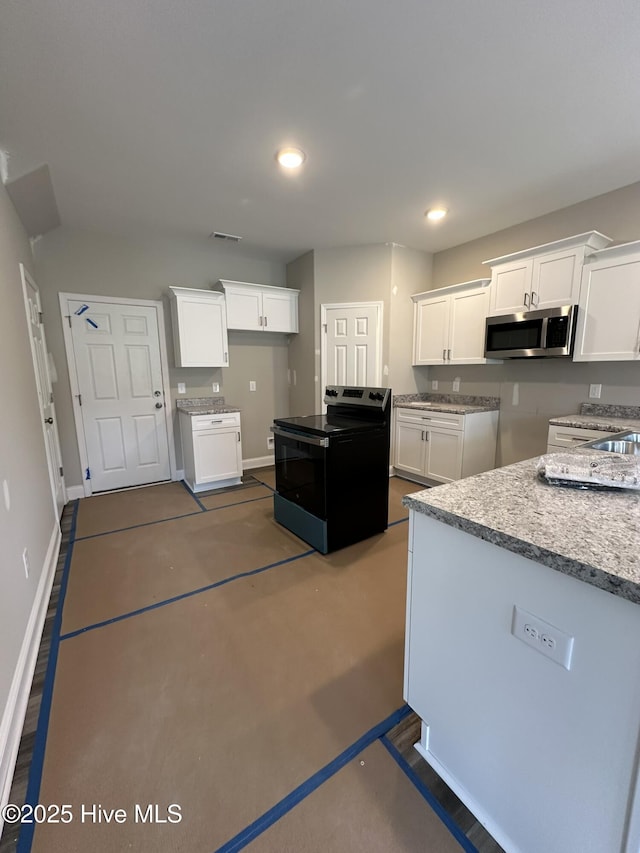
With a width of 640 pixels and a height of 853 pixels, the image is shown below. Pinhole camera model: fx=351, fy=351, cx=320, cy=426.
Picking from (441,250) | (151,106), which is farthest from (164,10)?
(441,250)

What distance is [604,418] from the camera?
9.92ft

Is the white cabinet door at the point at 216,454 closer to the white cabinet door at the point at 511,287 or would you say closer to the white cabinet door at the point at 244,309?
the white cabinet door at the point at 244,309

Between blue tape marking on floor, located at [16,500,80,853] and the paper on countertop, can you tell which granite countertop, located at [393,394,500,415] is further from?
blue tape marking on floor, located at [16,500,80,853]

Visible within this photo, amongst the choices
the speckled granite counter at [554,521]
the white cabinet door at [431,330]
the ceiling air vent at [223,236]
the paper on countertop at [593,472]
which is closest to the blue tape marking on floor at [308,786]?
the speckled granite counter at [554,521]

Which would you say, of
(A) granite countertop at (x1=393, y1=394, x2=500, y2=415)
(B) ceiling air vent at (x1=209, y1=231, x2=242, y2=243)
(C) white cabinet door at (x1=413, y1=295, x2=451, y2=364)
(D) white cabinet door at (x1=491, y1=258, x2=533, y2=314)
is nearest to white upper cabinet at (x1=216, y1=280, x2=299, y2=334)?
(B) ceiling air vent at (x1=209, y1=231, x2=242, y2=243)

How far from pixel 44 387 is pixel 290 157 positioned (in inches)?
111

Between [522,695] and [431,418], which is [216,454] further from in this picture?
[522,695]

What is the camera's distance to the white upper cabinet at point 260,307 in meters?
4.16

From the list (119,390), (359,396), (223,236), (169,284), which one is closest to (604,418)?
(359,396)

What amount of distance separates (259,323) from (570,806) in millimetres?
4358

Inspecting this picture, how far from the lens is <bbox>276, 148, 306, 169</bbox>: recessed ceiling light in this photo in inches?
92.0

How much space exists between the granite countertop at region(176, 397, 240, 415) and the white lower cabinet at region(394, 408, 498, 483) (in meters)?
2.06

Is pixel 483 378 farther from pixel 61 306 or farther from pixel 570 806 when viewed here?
pixel 61 306

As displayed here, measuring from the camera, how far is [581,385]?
3217 mm
